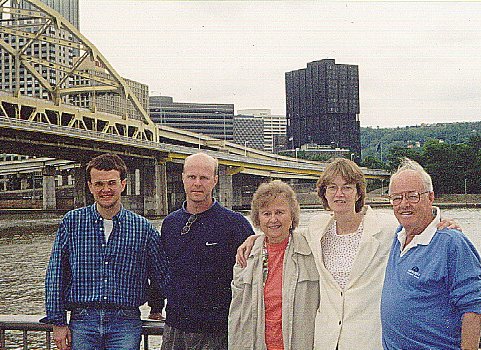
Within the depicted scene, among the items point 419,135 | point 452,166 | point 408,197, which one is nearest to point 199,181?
point 408,197

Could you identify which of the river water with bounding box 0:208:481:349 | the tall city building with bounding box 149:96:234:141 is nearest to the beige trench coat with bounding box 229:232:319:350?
the river water with bounding box 0:208:481:349

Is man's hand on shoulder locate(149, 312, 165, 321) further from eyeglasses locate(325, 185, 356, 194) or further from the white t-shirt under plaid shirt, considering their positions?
eyeglasses locate(325, 185, 356, 194)

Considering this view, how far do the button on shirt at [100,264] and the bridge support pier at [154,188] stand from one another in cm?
6076

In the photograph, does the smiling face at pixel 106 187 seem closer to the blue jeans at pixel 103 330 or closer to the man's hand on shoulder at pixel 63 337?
the blue jeans at pixel 103 330

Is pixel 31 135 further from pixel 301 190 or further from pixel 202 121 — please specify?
pixel 202 121

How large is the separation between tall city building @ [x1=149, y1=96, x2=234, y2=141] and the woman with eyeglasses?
15375 centimetres

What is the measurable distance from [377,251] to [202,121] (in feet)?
525

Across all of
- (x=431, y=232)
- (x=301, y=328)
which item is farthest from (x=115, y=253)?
(x=431, y=232)

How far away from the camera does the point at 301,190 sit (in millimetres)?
97250

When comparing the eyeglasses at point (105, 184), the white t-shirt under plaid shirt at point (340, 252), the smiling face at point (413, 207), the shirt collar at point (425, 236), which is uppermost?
the eyeglasses at point (105, 184)

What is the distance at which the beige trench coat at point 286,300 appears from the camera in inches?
158

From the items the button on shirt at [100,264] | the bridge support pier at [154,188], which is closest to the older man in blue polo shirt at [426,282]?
the button on shirt at [100,264]

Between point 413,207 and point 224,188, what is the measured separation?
6927 cm

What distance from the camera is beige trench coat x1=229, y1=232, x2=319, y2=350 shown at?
402 centimetres
